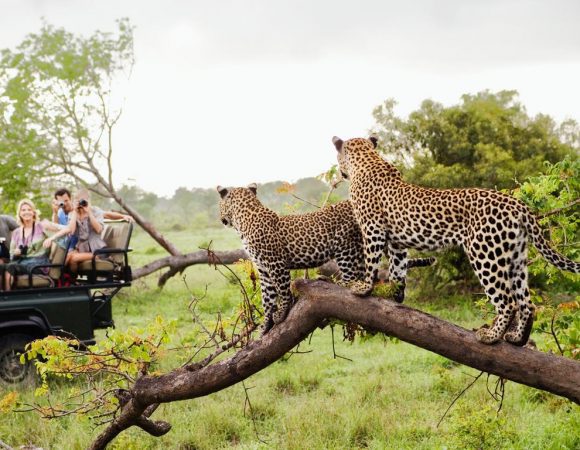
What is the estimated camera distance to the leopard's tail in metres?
3.71

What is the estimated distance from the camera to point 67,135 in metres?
16.3

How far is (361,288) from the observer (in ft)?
14.1

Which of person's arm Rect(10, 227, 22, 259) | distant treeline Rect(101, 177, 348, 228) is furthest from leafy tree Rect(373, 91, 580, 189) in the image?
distant treeline Rect(101, 177, 348, 228)

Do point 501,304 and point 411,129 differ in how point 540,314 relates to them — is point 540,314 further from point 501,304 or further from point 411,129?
point 411,129

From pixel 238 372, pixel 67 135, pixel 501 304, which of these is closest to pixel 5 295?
pixel 238 372

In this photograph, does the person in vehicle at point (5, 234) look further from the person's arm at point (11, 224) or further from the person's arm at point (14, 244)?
the person's arm at point (14, 244)

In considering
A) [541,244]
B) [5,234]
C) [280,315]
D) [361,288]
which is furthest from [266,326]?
[5,234]

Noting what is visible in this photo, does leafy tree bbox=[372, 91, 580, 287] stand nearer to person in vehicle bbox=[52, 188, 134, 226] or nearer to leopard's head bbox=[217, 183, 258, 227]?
person in vehicle bbox=[52, 188, 134, 226]

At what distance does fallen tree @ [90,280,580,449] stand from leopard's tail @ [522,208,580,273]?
0.54 m

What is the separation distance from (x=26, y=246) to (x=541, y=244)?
22.4ft

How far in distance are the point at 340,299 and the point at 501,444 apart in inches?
138

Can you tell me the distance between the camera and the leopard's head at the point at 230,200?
183 inches

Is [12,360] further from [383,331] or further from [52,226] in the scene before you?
[383,331]

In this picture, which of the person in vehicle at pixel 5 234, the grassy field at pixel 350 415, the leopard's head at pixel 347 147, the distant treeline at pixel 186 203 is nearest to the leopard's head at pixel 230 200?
the leopard's head at pixel 347 147
